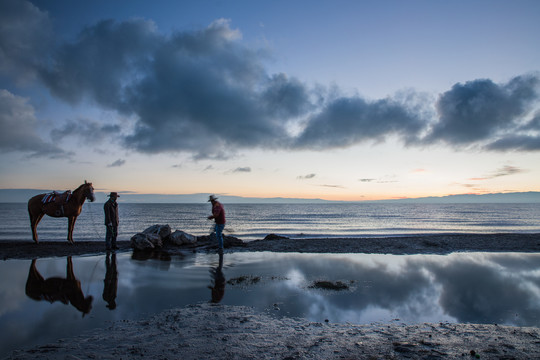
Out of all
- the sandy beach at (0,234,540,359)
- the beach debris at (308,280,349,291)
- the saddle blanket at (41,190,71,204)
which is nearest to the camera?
the sandy beach at (0,234,540,359)

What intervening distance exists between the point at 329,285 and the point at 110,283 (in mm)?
5972

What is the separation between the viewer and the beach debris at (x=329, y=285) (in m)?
7.37

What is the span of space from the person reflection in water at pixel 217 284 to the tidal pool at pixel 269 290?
25 mm

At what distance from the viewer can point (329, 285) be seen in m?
7.57

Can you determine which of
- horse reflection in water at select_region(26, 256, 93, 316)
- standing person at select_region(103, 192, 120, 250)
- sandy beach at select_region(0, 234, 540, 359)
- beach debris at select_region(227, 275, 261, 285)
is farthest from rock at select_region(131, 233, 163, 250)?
sandy beach at select_region(0, 234, 540, 359)

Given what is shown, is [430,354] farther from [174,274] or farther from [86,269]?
[86,269]

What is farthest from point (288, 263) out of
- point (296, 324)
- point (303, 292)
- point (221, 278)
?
point (296, 324)

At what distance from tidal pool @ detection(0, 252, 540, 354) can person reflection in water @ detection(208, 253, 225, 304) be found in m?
0.02

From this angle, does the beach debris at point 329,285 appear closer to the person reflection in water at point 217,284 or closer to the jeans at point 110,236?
the person reflection in water at point 217,284

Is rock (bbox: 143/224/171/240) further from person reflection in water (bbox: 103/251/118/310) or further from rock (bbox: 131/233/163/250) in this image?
person reflection in water (bbox: 103/251/118/310)

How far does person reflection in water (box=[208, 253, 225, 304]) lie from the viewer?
6.61m

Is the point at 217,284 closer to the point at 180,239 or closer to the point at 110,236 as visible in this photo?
the point at 180,239

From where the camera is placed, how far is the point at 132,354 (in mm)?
3904

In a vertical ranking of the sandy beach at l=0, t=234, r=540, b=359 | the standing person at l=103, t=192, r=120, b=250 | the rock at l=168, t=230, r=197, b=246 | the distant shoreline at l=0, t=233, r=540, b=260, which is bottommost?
the distant shoreline at l=0, t=233, r=540, b=260
